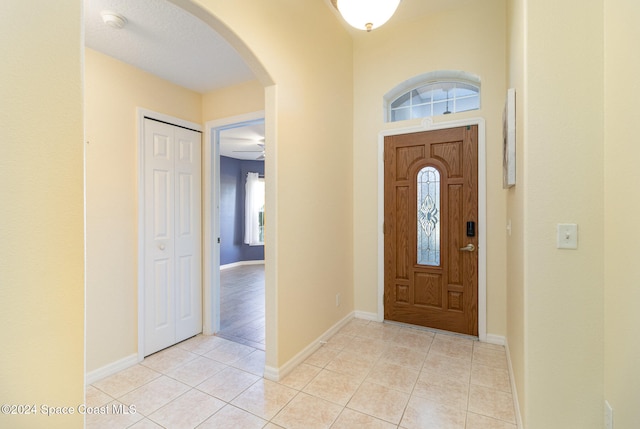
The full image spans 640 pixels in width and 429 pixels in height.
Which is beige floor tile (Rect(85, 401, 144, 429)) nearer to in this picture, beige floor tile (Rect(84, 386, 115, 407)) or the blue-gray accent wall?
beige floor tile (Rect(84, 386, 115, 407))

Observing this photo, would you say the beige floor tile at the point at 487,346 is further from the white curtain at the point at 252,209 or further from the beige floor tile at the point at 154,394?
the white curtain at the point at 252,209

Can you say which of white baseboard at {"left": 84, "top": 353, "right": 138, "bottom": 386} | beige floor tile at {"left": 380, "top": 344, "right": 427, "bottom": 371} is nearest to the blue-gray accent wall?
white baseboard at {"left": 84, "top": 353, "right": 138, "bottom": 386}

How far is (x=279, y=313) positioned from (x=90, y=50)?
2536 mm

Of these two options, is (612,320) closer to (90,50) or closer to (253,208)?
(90,50)

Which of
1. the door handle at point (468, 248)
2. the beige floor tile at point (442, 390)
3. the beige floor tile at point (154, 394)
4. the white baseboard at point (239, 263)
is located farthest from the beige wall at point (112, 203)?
the white baseboard at point (239, 263)

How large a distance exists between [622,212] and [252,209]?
677cm

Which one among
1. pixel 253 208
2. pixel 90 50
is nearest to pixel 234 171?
pixel 253 208

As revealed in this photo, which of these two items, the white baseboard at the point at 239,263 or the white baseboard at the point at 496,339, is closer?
the white baseboard at the point at 496,339

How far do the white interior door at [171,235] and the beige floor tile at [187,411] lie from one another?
2.95 feet

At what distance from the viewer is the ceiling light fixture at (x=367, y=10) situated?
5.63 feet

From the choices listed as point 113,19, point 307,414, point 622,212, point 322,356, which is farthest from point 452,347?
point 113,19

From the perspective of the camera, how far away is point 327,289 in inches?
113

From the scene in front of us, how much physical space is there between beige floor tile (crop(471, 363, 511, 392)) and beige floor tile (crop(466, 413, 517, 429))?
14.8 inches

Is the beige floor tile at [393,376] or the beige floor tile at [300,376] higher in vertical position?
the beige floor tile at [393,376]
